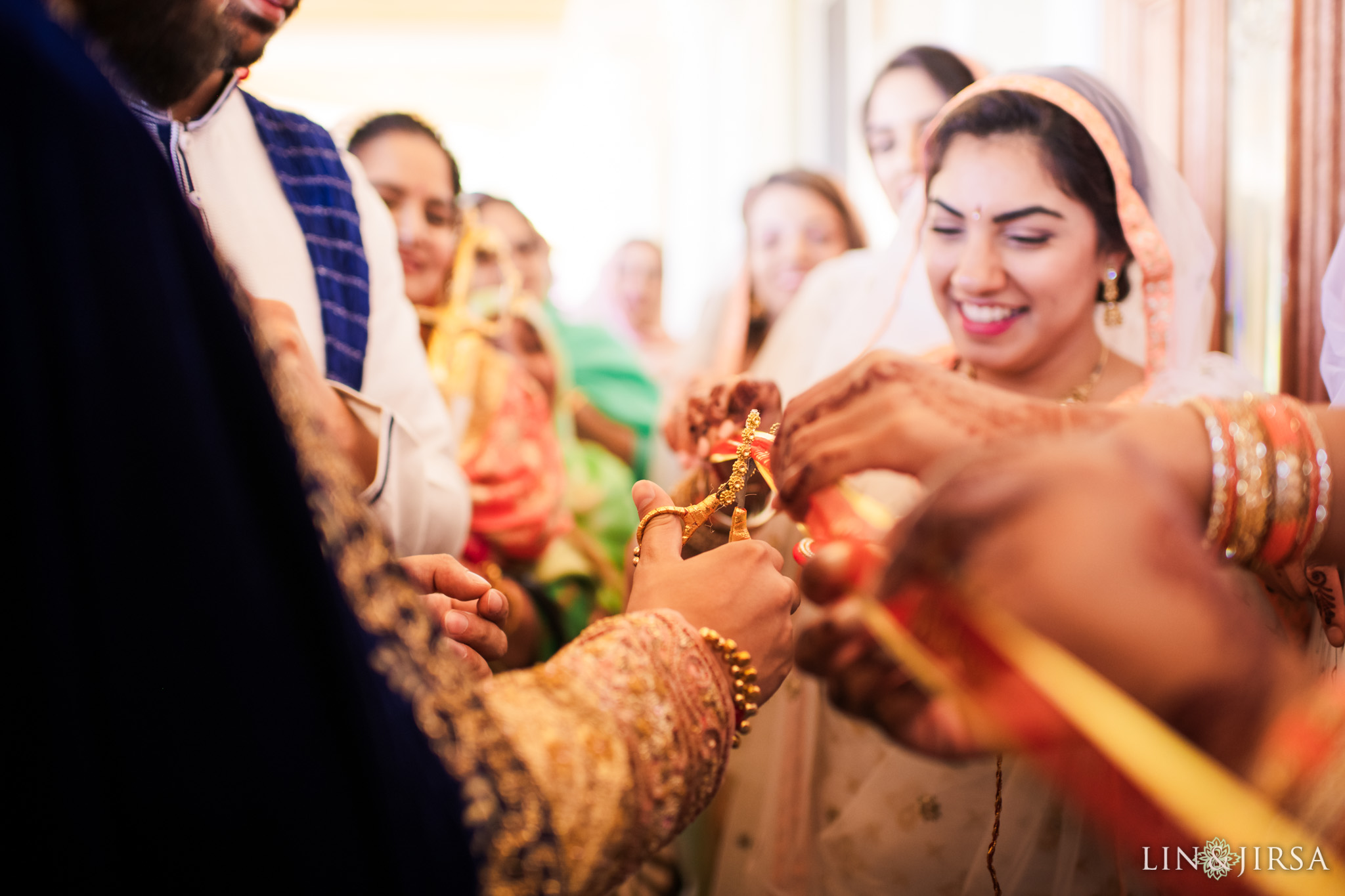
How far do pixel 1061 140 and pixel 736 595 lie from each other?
680 millimetres

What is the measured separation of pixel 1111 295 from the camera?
0.97m

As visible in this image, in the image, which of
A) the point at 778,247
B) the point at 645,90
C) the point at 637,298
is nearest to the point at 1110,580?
the point at 778,247

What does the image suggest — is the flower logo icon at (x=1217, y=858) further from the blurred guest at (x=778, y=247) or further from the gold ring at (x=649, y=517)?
the blurred guest at (x=778, y=247)

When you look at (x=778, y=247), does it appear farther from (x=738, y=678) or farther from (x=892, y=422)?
(x=738, y=678)

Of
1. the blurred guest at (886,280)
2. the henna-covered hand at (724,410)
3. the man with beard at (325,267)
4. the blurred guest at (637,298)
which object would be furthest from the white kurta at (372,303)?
the blurred guest at (637,298)

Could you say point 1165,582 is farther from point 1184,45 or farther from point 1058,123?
point 1184,45

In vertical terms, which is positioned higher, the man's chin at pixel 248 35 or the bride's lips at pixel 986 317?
the man's chin at pixel 248 35

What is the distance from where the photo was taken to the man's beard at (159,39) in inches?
18.1

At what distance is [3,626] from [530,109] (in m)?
9.23

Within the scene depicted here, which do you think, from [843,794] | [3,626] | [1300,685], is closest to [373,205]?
[3,626]

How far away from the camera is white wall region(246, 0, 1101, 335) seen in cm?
254

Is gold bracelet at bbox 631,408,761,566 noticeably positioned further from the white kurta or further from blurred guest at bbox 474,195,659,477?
blurred guest at bbox 474,195,659,477

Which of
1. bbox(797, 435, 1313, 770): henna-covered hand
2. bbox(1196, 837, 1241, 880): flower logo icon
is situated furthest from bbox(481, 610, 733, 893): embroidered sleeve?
bbox(1196, 837, 1241, 880): flower logo icon

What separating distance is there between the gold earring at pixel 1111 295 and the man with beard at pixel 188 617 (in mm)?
816
